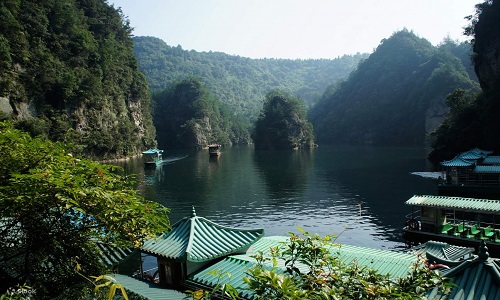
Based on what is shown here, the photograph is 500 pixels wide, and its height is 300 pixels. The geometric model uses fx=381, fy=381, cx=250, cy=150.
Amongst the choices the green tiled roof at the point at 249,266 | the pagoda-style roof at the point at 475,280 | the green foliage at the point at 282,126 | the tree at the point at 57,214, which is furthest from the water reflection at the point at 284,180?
the green foliage at the point at 282,126

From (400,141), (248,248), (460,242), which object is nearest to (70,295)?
(248,248)

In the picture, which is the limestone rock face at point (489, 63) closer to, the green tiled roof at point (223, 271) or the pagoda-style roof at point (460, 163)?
the pagoda-style roof at point (460, 163)

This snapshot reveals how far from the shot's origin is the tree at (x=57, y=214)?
697 centimetres

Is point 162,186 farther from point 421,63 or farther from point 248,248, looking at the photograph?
point 421,63

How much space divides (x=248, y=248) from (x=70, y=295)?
6.37m

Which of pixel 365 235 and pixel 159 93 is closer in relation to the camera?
pixel 365 235

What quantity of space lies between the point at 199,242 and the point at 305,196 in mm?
31836

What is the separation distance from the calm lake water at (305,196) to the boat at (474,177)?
122 inches

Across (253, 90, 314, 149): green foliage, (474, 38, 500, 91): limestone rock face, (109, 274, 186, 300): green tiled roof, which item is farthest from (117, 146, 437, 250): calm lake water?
(253, 90, 314, 149): green foliage

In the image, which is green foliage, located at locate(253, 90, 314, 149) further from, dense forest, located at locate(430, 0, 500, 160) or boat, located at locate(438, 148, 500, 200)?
boat, located at locate(438, 148, 500, 200)

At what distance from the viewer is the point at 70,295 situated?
783 cm

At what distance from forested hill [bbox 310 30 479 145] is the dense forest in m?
58.1

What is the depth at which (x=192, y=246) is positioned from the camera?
12.2m

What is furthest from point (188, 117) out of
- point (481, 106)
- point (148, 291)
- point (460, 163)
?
point (148, 291)
